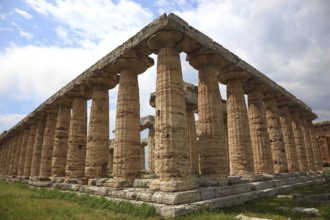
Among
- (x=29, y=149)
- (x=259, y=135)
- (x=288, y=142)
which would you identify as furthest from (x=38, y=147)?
(x=288, y=142)

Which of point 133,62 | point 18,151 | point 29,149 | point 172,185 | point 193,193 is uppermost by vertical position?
point 133,62

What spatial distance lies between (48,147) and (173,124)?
1615cm

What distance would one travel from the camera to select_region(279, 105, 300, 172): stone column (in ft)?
67.6

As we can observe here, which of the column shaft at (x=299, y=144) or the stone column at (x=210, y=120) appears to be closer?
the stone column at (x=210, y=120)

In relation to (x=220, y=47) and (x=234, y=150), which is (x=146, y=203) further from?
(x=220, y=47)

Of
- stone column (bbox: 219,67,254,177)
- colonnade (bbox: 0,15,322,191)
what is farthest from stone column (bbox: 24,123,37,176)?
stone column (bbox: 219,67,254,177)

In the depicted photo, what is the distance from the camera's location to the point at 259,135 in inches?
656

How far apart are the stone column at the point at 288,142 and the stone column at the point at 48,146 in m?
20.3

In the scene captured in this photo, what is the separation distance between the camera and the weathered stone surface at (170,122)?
10125mm

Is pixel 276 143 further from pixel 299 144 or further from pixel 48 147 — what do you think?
pixel 48 147

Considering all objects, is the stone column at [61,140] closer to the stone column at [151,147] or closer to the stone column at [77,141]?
the stone column at [77,141]

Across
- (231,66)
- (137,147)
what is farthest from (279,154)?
(137,147)

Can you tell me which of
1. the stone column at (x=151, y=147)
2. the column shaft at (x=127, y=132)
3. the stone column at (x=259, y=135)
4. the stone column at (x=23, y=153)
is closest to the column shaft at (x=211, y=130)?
the column shaft at (x=127, y=132)

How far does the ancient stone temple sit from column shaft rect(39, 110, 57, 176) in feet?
0.29
